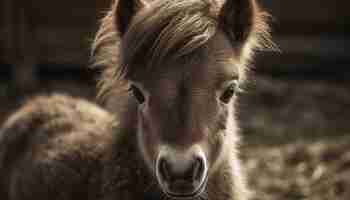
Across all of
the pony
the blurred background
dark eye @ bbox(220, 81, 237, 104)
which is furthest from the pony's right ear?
the blurred background

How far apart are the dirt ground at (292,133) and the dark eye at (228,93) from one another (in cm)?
257

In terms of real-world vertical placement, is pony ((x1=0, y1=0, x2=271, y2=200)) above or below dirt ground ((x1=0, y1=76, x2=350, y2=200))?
above

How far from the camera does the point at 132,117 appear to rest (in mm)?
3609

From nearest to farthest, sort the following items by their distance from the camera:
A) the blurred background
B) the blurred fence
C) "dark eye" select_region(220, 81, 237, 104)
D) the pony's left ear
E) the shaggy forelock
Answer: the shaggy forelock, "dark eye" select_region(220, 81, 237, 104), the pony's left ear, the blurred background, the blurred fence

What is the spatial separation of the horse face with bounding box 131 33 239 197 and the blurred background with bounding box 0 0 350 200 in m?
4.68

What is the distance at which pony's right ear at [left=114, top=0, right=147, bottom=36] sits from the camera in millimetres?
3404

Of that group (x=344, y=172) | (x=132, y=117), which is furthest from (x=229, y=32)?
(x=344, y=172)

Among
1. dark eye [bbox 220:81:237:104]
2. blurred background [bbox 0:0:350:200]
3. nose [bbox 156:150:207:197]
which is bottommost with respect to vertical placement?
blurred background [bbox 0:0:350:200]

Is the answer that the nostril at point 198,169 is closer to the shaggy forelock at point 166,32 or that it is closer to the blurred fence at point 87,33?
the shaggy forelock at point 166,32

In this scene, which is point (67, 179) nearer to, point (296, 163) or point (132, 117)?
point (132, 117)

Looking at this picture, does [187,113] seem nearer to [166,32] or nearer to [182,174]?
[182,174]

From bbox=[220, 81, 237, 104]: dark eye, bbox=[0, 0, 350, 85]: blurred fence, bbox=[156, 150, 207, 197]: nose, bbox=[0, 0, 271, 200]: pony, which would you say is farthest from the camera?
bbox=[0, 0, 350, 85]: blurred fence

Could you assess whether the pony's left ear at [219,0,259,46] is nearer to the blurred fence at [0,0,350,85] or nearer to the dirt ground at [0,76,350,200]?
the dirt ground at [0,76,350,200]

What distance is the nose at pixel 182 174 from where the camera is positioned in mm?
2809
